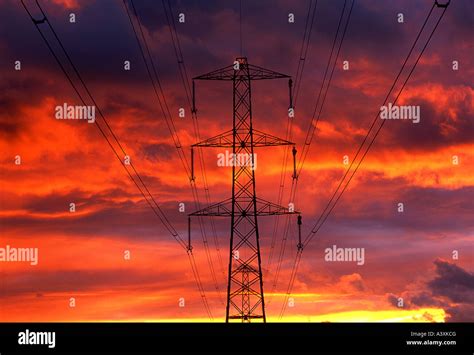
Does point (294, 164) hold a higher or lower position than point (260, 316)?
higher

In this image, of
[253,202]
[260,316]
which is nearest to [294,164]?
[253,202]
